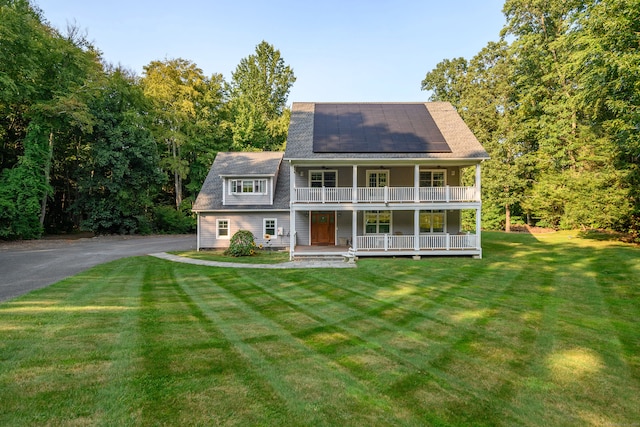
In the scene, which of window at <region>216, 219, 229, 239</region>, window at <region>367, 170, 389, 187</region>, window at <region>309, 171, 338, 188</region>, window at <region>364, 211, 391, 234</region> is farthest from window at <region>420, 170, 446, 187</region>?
window at <region>216, 219, 229, 239</region>

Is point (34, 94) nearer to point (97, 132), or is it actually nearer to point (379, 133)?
point (97, 132)

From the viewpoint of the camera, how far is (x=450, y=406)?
369cm

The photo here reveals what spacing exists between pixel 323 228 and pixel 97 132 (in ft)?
74.8

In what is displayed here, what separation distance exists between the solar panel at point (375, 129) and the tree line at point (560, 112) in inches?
320

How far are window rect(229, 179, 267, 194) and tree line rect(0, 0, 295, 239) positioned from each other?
13.2 meters

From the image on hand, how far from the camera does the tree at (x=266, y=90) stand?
38750 millimetres

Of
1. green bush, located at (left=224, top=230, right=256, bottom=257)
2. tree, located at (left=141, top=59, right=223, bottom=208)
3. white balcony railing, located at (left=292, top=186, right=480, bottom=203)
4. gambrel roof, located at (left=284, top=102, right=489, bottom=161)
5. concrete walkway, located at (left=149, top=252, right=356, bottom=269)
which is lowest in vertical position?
concrete walkway, located at (left=149, top=252, right=356, bottom=269)

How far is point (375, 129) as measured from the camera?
1834 centimetres

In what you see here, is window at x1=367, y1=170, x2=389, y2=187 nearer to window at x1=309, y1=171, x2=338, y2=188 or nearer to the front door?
window at x1=309, y1=171, x2=338, y2=188

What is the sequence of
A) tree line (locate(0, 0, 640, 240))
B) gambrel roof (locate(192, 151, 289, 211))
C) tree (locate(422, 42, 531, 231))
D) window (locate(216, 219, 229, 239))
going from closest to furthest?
tree line (locate(0, 0, 640, 240))
gambrel roof (locate(192, 151, 289, 211))
window (locate(216, 219, 229, 239))
tree (locate(422, 42, 531, 231))

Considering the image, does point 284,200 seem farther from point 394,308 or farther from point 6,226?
point 6,226

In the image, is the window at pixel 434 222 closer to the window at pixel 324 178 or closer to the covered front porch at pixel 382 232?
the covered front porch at pixel 382 232

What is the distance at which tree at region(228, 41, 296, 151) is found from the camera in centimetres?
3875

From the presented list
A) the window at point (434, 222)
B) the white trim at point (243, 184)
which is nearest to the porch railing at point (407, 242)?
the window at point (434, 222)
